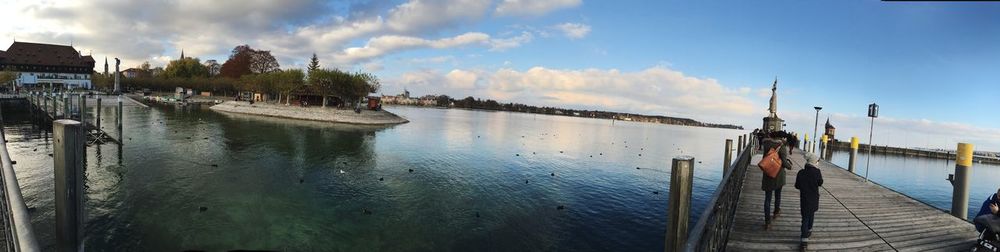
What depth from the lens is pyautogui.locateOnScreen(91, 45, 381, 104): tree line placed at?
71.9 meters

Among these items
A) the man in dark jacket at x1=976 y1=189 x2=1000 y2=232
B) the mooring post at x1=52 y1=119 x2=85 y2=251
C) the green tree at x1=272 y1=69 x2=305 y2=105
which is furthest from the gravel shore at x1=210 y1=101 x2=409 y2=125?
the man in dark jacket at x1=976 y1=189 x2=1000 y2=232

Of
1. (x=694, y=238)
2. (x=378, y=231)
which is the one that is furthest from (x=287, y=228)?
(x=694, y=238)

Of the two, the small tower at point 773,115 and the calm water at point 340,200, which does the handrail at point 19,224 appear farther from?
the small tower at point 773,115

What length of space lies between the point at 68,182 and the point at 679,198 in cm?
804

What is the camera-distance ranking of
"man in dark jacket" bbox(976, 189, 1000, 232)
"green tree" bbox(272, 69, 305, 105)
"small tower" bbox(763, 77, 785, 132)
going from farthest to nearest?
1. "green tree" bbox(272, 69, 305, 105)
2. "small tower" bbox(763, 77, 785, 132)
3. "man in dark jacket" bbox(976, 189, 1000, 232)

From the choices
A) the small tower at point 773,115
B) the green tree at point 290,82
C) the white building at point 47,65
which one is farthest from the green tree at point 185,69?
the small tower at point 773,115

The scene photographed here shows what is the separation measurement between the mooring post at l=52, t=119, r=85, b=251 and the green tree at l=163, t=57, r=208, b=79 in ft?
461

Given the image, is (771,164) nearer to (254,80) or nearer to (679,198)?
(679,198)

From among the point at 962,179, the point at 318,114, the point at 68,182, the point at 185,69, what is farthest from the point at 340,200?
the point at 185,69

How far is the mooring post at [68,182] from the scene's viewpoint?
5715 millimetres

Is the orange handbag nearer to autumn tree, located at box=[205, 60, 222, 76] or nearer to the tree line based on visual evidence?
the tree line

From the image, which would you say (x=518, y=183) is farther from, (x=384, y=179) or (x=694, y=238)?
(x=694, y=238)

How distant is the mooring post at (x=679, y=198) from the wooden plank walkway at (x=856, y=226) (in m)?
2.64

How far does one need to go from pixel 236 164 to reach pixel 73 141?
19476mm
